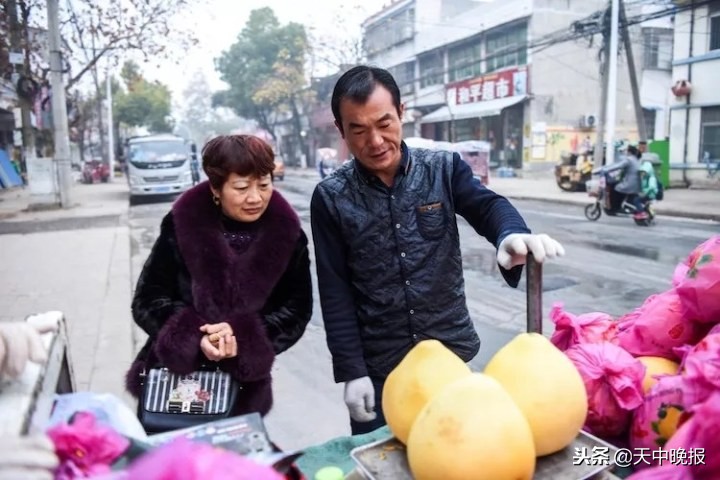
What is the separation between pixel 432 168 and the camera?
6.44 feet

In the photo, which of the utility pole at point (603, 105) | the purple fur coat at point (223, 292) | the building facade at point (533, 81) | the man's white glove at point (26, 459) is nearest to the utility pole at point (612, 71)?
the utility pole at point (603, 105)

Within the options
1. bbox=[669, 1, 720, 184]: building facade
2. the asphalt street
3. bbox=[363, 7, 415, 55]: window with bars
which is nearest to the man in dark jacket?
the asphalt street

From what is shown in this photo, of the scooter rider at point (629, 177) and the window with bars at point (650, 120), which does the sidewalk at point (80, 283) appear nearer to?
the scooter rider at point (629, 177)

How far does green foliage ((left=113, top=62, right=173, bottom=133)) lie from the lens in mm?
39559

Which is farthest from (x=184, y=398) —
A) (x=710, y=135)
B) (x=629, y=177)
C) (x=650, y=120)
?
(x=650, y=120)

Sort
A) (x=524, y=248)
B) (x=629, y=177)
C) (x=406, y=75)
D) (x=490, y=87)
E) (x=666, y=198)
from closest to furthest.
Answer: (x=524, y=248) → (x=629, y=177) → (x=666, y=198) → (x=490, y=87) → (x=406, y=75)

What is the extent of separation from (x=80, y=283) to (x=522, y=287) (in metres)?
5.05

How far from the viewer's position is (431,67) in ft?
104

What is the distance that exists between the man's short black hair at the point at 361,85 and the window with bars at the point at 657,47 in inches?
1098

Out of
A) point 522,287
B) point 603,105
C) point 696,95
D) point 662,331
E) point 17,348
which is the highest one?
point 696,95

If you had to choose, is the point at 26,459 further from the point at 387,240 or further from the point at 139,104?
the point at 139,104

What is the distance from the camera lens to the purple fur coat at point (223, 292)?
193cm

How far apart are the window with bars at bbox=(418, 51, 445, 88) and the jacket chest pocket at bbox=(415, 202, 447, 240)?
1144 inches

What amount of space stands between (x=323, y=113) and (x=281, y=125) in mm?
9767
